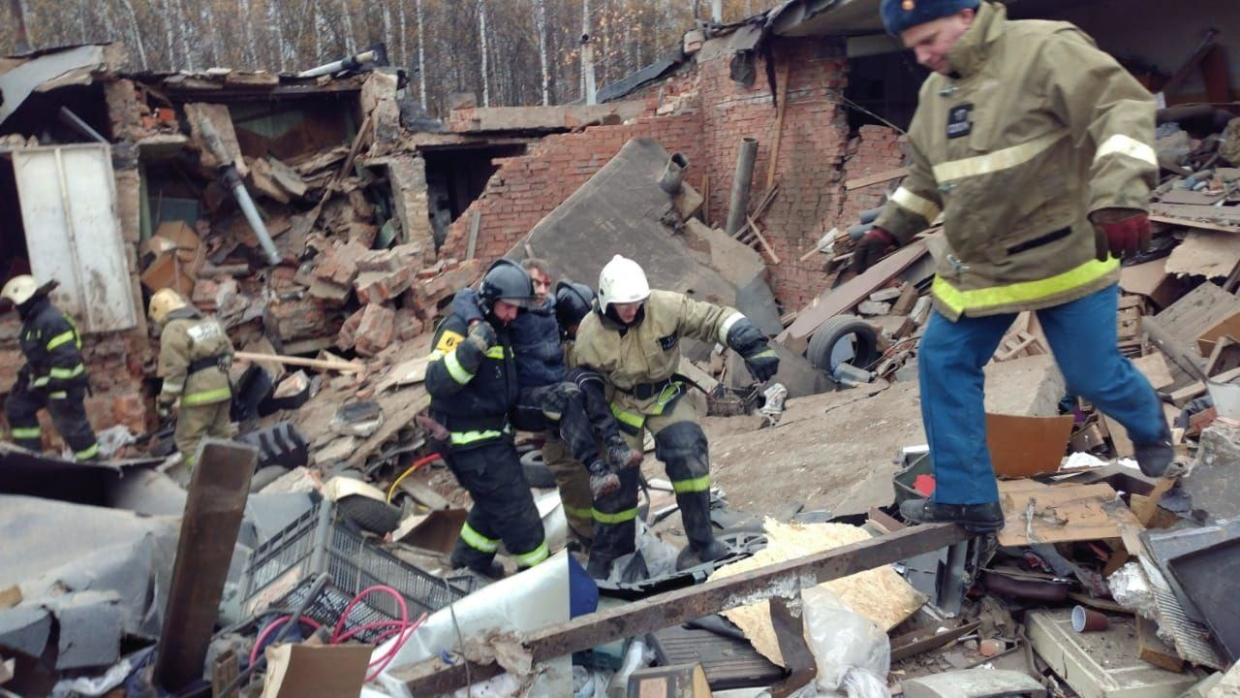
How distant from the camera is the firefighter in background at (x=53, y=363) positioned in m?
7.39

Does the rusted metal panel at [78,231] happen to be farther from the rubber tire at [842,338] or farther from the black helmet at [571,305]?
the rubber tire at [842,338]

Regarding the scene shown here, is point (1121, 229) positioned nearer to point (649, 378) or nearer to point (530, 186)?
point (649, 378)

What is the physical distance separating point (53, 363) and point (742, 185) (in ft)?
23.4

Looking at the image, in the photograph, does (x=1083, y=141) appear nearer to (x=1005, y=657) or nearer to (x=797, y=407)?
(x=1005, y=657)

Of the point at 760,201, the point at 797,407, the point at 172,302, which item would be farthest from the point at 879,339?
the point at 172,302

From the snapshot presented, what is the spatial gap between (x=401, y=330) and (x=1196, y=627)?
8.38 m

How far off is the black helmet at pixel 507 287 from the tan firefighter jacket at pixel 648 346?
0.32 meters

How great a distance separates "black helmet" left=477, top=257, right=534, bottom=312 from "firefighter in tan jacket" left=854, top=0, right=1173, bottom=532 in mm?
1913

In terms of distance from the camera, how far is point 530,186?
35.4 ft

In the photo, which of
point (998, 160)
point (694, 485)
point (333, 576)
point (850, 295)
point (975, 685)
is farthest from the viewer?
point (850, 295)

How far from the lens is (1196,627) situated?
265cm

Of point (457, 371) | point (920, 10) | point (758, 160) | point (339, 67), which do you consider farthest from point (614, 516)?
point (339, 67)

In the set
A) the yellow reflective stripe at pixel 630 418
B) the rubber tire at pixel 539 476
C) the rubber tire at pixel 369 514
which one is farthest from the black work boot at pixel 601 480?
the rubber tire at pixel 539 476

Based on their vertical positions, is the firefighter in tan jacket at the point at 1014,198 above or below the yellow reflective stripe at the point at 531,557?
above
